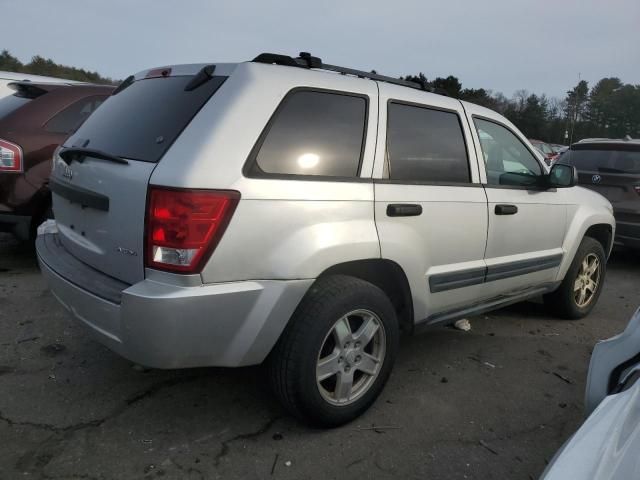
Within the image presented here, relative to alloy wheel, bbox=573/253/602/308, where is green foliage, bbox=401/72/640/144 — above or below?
above

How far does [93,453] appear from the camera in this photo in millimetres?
2322

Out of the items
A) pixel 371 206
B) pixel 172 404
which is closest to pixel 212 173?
pixel 371 206

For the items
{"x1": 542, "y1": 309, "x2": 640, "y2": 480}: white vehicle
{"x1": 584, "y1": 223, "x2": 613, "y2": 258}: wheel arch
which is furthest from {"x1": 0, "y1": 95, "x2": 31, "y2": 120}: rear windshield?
{"x1": 584, "y1": 223, "x2": 613, "y2": 258}: wheel arch

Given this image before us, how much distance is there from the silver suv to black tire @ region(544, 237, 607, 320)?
1.40 m

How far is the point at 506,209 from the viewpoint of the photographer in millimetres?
3406

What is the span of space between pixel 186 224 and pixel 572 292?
11.7 feet

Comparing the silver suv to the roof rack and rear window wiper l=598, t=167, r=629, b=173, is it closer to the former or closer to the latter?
the roof rack

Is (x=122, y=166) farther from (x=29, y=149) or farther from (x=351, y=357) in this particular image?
(x=29, y=149)

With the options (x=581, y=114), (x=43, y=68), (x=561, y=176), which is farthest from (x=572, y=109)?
(x=561, y=176)

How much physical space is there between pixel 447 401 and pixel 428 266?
2.61 ft

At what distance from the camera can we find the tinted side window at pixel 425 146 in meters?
2.84

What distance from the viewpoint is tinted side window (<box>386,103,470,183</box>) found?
284 centimetres

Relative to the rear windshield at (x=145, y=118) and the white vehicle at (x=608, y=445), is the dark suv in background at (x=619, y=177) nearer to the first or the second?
the white vehicle at (x=608, y=445)

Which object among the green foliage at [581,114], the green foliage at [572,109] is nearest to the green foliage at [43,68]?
the green foliage at [572,109]
